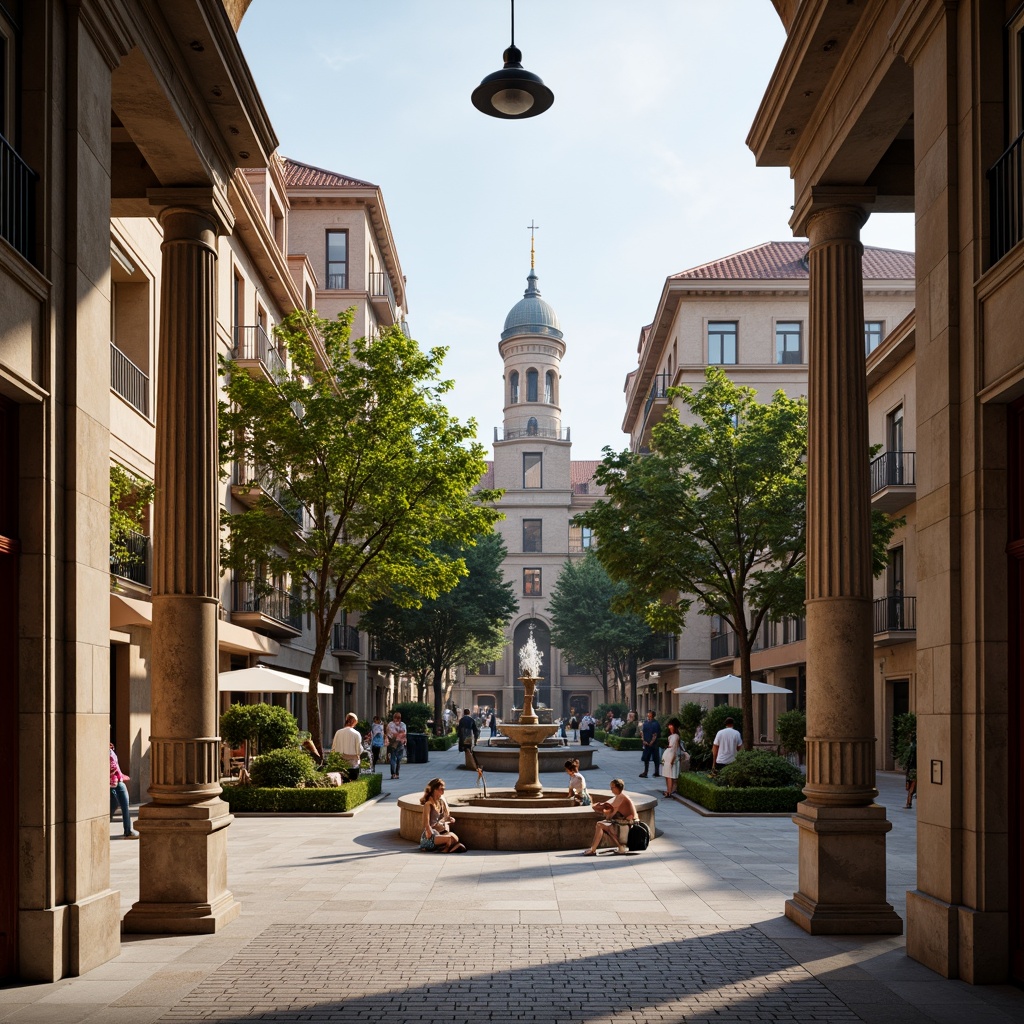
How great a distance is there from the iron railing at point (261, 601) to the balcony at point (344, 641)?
32.1 ft

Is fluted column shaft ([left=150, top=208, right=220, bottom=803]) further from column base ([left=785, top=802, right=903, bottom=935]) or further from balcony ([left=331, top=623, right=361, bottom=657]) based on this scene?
balcony ([left=331, top=623, right=361, bottom=657])

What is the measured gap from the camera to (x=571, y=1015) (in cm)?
843

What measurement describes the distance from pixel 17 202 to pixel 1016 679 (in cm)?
843

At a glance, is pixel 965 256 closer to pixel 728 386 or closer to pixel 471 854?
pixel 471 854

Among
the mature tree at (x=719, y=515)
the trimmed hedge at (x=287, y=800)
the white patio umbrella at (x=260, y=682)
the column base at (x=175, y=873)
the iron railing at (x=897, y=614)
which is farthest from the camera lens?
the iron railing at (x=897, y=614)

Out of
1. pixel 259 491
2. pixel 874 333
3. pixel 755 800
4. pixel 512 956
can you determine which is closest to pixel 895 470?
pixel 755 800

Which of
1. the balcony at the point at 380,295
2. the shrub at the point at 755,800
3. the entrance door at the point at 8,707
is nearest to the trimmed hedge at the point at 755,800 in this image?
the shrub at the point at 755,800

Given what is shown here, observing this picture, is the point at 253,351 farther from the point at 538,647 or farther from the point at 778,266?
the point at 538,647

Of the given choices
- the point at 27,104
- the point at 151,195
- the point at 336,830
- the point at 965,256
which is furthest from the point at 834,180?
the point at 336,830

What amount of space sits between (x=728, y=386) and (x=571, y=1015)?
2454 centimetres

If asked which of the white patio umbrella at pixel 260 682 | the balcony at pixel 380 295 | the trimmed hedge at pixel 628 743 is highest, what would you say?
the balcony at pixel 380 295

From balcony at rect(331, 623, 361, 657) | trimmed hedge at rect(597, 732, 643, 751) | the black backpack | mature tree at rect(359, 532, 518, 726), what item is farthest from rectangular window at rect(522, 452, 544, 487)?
the black backpack

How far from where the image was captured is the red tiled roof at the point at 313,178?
50469mm

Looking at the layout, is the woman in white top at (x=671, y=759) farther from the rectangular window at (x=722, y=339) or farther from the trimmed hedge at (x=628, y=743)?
the rectangular window at (x=722, y=339)
